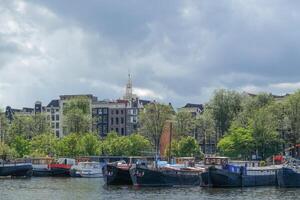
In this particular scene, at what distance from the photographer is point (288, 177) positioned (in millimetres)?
96875

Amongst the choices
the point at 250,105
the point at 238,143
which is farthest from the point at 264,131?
the point at 250,105

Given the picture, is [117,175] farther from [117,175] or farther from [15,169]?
[15,169]

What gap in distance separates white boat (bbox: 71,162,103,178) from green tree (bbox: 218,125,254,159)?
3402 cm

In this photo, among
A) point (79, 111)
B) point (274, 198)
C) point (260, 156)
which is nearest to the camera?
point (274, 198)

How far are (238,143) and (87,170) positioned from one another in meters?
38.0

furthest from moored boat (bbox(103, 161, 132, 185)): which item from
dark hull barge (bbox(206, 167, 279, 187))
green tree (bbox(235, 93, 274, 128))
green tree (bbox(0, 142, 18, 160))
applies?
green tree (bbox(235, 93, 274, 128))

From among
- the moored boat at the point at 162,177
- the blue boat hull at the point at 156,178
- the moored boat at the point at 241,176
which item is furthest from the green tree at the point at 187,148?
the blue boat hull at the point at 156,178

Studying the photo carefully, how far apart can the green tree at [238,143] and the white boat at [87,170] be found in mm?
34020

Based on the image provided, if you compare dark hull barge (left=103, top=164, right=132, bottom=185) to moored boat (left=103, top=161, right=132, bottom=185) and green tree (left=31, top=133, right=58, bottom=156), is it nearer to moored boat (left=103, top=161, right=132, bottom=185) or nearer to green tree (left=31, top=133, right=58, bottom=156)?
moored boat (left=103, top=161, right=132, bottom=185)

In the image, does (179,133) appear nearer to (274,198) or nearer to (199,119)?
(199,119)

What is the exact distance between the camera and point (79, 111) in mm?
183250

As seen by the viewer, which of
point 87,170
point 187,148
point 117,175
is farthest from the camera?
point 187,148

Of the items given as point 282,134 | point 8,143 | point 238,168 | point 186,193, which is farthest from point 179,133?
point 186,193

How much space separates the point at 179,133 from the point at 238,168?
269 feet
